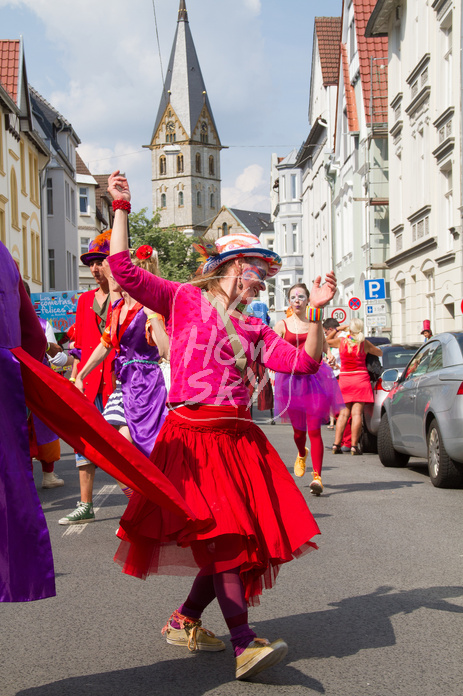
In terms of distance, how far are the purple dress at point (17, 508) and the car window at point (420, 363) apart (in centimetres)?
756

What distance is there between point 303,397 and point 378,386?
15.4 ft

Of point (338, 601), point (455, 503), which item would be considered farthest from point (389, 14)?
point (338, 601)

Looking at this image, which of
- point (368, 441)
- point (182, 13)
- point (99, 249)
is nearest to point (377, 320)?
point (368, 441)

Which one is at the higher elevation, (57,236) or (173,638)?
(57,236)

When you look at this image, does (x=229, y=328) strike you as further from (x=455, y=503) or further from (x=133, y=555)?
(x=455, y=503)

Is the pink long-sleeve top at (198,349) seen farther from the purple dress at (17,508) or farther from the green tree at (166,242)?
the green tree at (166,242)

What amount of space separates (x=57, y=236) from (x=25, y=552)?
47.8 meters

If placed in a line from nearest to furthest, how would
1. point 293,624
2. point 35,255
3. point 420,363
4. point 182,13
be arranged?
1. point 293,624
2. point 420,363
3. point 35,255
4. point 182,13

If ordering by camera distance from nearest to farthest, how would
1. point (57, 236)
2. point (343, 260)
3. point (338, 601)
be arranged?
1. point (338, 601)
2. point (343, 260)
3. point (57, 236)

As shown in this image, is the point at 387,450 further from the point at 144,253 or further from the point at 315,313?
the point at 315,313

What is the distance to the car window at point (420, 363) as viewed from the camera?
10.4 meters

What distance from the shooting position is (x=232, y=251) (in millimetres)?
4129

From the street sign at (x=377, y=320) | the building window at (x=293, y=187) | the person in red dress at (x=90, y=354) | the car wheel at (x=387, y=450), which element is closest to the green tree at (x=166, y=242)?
the building window at (x=293, y=187)

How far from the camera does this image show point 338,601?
16.4 feet
